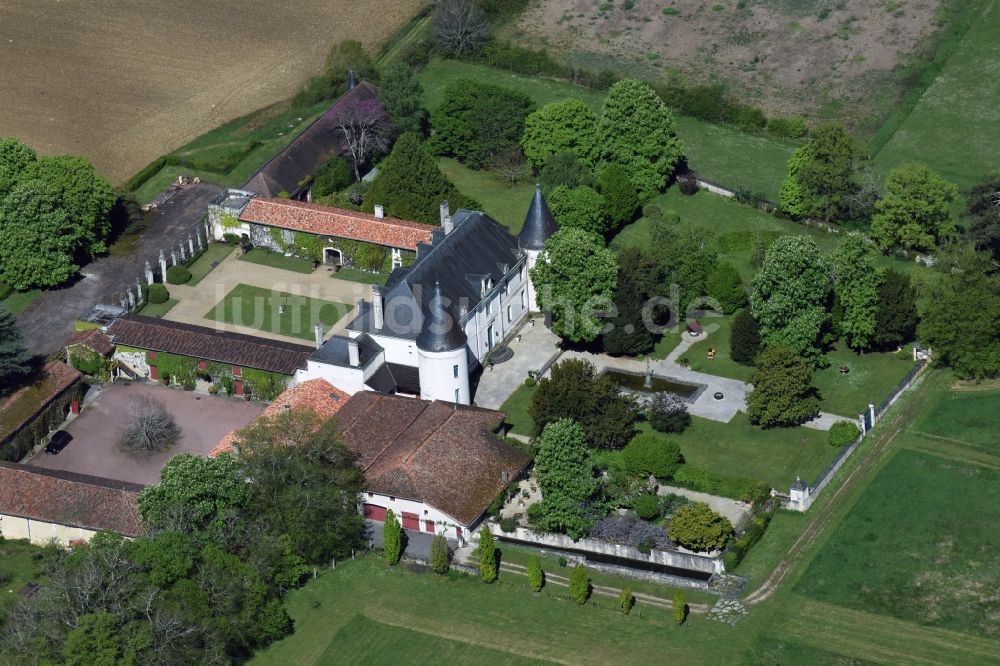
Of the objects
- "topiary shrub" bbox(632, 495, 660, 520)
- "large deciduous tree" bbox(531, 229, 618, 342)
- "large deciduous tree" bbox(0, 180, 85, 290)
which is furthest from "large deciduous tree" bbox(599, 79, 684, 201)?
"large deciduous tree" bbox(0, 180, 85, 290)

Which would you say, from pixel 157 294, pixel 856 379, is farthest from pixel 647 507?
pixel 157 294

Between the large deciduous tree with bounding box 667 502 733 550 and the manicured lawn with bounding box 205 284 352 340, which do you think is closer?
the large deciduous tree with bounding box 667 502 733 550

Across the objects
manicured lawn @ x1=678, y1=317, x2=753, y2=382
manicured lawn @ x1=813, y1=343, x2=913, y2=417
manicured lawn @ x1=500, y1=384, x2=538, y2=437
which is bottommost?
manicured lawn @ x1=500, y1=384, x2=538, y2=437

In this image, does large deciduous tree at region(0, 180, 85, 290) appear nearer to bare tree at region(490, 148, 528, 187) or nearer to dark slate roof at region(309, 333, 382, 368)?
dark slate roof at region(309, 333, 382, 368)

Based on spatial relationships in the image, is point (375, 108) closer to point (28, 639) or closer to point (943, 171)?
point (943, 171)

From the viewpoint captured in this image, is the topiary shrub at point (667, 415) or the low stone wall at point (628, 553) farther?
the topiary shrub at point (667, 415)

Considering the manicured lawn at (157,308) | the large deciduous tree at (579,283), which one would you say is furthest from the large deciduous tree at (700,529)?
the manicured lawn at (157,308)

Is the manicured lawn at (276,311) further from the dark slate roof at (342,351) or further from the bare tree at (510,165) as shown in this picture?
the bare tree at (510,165)
